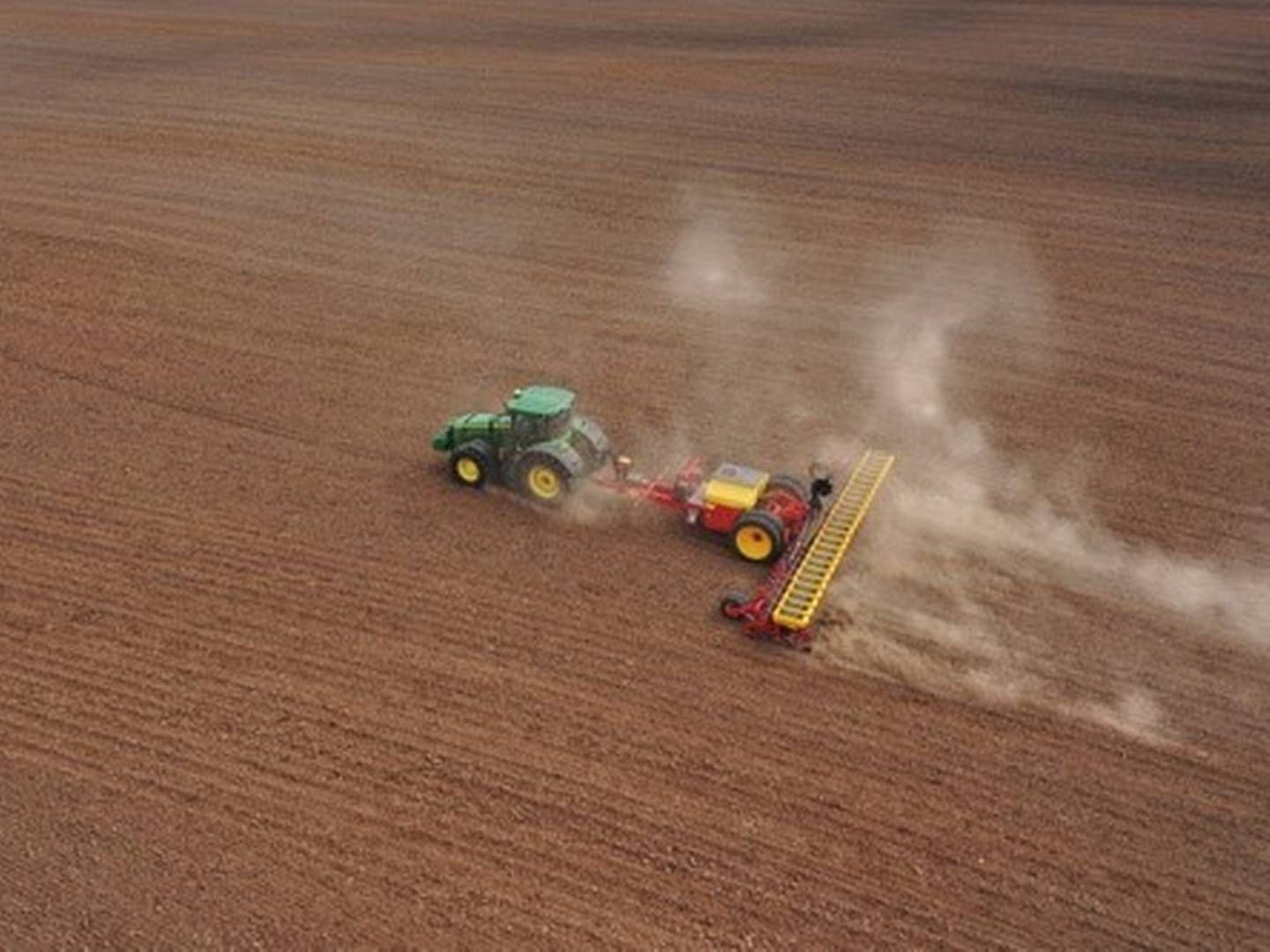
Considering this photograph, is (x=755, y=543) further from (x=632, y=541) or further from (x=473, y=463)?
(x=473, y=463)

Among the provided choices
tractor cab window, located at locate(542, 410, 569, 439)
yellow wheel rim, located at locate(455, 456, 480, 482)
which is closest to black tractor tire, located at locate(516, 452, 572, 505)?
tractor cab window, located at locate(542, 410, 569, 439)

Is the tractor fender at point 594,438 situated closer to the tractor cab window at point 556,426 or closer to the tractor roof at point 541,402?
the tractor cab window at point 556,426

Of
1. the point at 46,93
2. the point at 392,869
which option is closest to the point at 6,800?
the point at 392,869

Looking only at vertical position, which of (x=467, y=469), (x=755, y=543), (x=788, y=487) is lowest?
(x=467, y=469)

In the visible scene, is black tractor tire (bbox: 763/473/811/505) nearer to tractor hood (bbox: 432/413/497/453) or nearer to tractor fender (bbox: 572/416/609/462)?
tractor fender (bbox: 572/416/609/462)

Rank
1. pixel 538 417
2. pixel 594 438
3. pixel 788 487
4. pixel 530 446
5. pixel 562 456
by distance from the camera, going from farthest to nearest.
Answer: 1. pixel 594 438
2. pixel 530 446
3. pixel 538 417
4. pixel 562 456
5. pixel 788 487

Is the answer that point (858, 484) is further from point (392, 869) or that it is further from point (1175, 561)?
point (392, 869)

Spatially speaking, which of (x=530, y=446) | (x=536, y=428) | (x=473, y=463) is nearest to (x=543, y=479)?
(x=530, y=446)
